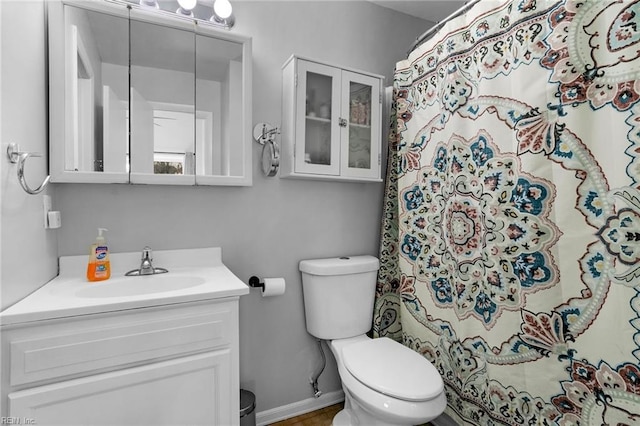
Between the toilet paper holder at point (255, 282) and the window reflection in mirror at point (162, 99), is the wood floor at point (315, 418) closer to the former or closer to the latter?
the toilet paper holder at point (255, 282)

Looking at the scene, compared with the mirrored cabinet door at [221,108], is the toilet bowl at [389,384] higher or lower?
lower

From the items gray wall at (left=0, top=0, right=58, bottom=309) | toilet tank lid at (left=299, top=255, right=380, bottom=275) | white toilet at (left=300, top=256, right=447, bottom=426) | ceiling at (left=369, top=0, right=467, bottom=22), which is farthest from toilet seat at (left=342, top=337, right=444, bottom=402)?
ceiling at (left=369, top=0, right=467, bottom=22)

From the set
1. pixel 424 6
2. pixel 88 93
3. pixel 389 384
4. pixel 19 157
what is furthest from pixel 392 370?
pixel 424 6

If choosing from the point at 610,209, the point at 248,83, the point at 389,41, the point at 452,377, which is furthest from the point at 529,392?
the point at 389,41

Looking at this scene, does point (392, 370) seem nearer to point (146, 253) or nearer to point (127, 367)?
point (127, 367)

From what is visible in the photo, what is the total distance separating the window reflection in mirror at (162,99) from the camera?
4.57ft

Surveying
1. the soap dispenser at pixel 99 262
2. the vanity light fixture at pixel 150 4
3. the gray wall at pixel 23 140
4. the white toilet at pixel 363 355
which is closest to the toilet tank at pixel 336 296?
the white toilet at pixel 363 355

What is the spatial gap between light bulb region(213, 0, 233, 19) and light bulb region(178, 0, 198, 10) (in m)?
0.09

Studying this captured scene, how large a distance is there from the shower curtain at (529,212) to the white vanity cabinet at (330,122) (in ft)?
0.75

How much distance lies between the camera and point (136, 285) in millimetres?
1315

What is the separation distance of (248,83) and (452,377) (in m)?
1.70

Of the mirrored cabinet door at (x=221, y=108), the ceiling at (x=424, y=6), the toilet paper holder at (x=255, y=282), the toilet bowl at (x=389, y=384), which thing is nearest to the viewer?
the toilet bowl at (x=389, y=384)

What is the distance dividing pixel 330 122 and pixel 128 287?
121cm

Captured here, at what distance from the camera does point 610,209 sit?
964mm
